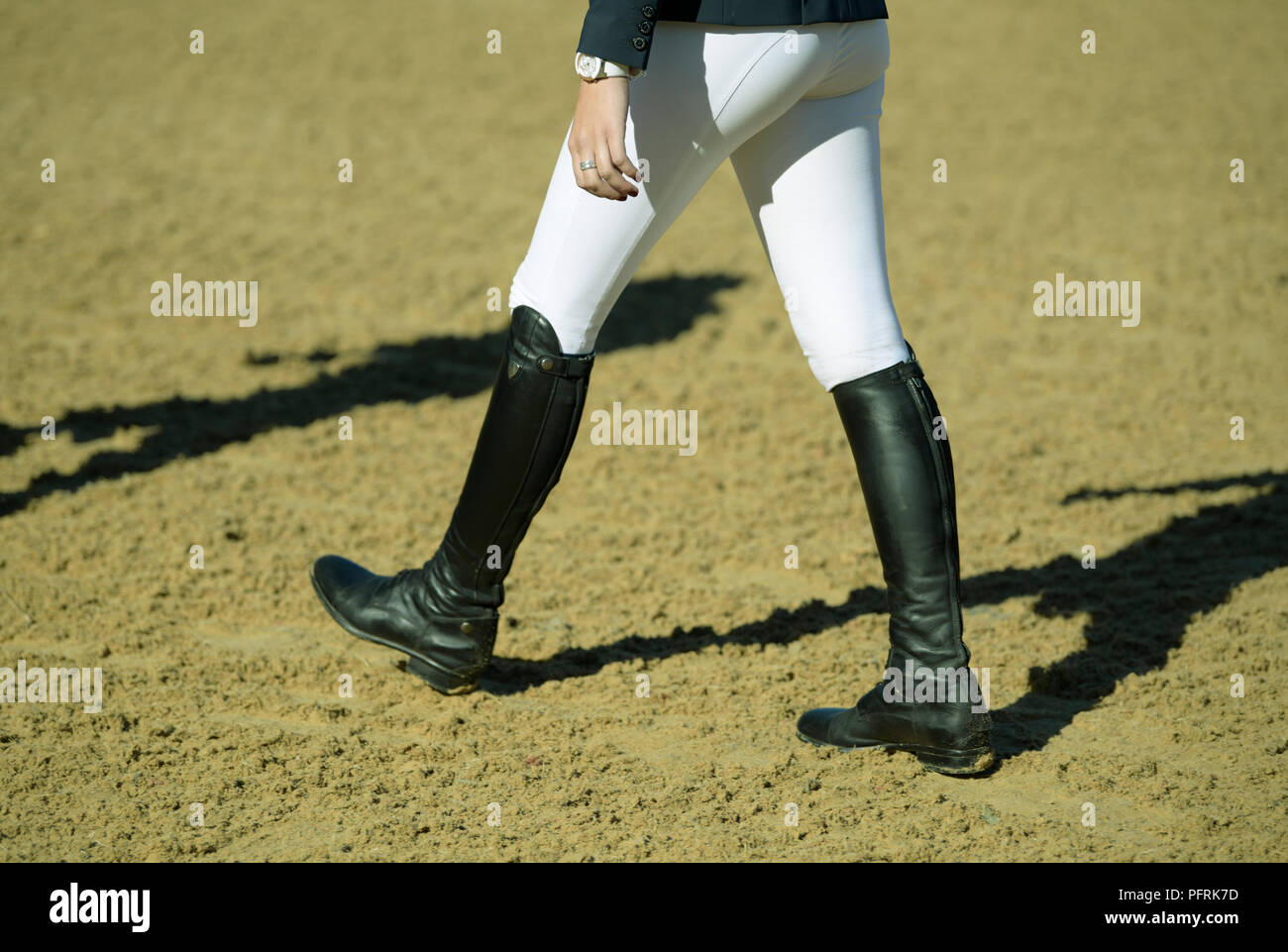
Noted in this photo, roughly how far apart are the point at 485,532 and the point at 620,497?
160 centimetres

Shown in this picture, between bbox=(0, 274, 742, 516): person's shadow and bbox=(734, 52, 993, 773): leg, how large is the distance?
2414mm

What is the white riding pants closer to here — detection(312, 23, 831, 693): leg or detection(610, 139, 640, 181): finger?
detection(312, 23, 831, 693): leg

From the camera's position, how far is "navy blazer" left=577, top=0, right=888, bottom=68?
2045mm

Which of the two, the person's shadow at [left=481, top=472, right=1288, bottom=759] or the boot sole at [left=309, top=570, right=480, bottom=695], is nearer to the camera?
the boot sole at [left=309, top=570, right=480, bottom=695]

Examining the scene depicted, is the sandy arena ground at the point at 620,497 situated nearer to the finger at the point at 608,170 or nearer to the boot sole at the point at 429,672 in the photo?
the boot sole at the point at 429,672

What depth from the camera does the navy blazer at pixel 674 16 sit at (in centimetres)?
204

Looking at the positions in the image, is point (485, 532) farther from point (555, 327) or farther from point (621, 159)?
point (621, 159)

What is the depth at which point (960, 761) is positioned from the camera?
2508 millimetres

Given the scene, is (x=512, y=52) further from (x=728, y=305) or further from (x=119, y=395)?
(x=119, y=395)

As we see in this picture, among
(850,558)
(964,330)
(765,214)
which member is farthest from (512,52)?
(765,214)
